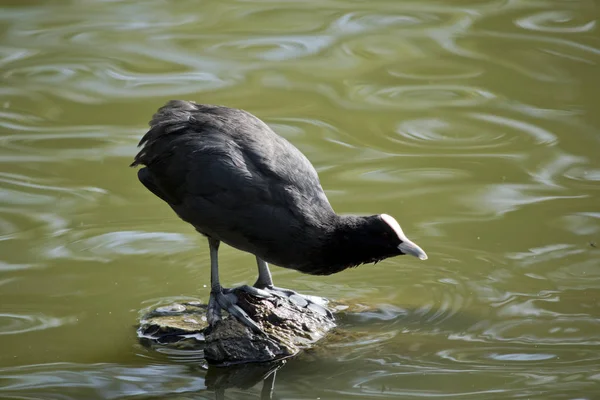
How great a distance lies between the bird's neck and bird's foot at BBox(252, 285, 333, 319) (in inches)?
19.1

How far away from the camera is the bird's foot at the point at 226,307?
5375mm

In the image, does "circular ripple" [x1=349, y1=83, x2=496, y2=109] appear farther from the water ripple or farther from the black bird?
the water ripple

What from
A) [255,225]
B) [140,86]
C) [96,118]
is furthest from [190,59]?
[255,225]

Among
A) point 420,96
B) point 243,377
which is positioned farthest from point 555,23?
point 243,377

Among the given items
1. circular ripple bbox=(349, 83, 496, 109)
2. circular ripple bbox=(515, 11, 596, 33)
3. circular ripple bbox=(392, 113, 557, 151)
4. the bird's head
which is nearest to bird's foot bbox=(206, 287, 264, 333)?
the bird's head

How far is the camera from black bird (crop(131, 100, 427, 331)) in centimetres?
521

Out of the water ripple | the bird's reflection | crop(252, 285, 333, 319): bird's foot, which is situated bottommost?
the bird's reflection

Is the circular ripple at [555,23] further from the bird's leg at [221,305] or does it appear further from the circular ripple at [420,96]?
the bird's leg at [221,305]

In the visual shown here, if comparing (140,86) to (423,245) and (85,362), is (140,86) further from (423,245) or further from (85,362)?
(85,362)

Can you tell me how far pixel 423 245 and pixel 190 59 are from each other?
4176mm

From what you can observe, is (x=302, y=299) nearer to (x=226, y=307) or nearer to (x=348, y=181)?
(x=226, y=307)

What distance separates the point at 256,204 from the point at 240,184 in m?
0.15

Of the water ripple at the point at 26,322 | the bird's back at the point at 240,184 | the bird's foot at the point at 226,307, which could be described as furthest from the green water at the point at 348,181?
the bird's back at the point at 240,184

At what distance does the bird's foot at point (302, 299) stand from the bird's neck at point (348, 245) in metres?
0.49
